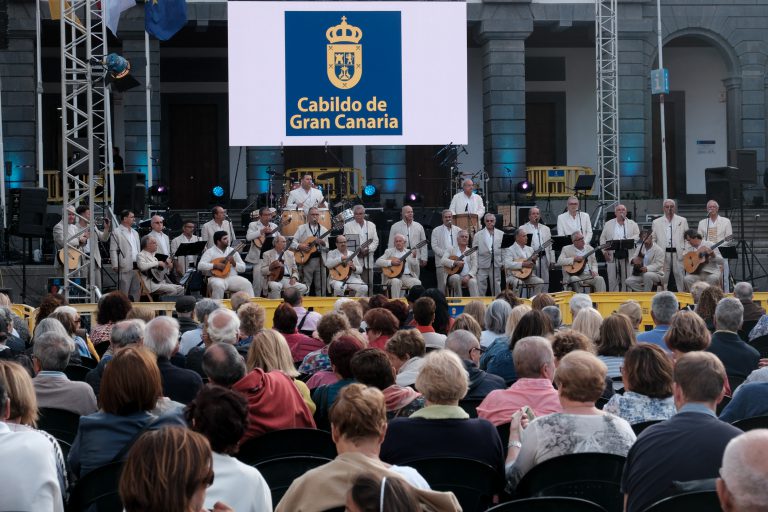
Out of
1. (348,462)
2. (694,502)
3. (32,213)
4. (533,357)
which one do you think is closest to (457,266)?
(32,213)

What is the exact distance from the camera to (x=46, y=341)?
5.89m

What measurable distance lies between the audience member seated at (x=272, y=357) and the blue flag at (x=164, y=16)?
50.9 ft

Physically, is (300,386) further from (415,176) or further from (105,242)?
(415,176)

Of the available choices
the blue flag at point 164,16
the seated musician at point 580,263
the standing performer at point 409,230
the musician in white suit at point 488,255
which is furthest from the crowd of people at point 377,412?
the blue flag at point 164,16

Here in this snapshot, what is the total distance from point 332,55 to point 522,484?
16.3 metres

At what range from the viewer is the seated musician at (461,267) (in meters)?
17.7

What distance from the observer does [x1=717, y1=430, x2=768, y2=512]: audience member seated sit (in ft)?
8.57

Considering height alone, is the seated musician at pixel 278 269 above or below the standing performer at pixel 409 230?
below

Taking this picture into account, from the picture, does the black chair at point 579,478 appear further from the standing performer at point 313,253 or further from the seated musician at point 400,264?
the standing performer at point 313,253

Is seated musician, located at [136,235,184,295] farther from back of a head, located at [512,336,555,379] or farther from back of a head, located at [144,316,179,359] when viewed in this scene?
back of a head, located at [512,336,555,379]

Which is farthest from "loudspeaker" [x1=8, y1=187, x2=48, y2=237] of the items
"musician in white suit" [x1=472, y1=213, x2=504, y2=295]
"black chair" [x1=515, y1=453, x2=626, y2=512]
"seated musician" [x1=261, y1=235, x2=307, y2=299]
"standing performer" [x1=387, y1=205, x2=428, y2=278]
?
"black chair" [x1=515, y1=453, x2=626, y2=512]

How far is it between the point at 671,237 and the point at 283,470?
14.6 m

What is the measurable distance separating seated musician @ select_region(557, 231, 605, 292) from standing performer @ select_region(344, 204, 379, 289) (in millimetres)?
2910

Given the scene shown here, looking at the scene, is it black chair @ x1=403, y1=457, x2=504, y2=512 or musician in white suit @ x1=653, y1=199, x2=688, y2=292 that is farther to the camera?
musician in white suit @ x1=653, y1=199, x2=688, y2=292
